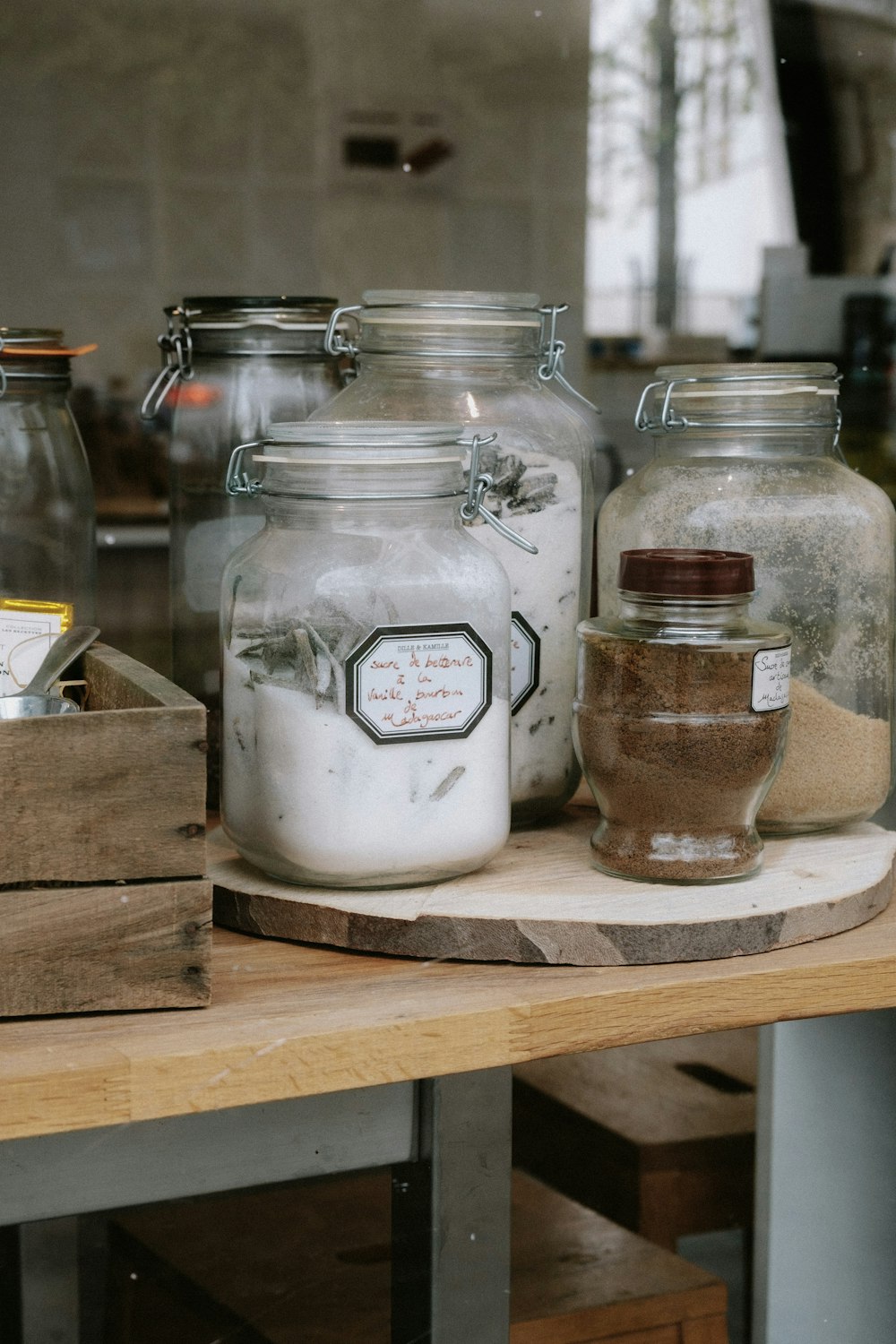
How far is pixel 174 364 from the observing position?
37.9 inches

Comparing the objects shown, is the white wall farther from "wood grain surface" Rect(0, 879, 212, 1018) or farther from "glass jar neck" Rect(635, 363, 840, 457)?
"wood grain surface" Rect(0, 879, 212, 1018)

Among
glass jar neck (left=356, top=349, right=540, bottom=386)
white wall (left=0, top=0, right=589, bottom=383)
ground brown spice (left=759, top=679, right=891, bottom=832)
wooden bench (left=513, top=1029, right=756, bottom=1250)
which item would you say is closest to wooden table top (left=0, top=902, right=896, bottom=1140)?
ground brown spice (left=759, top=679, right=891, bottom=832)

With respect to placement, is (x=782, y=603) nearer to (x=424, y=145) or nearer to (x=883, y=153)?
(x=883, y=153)

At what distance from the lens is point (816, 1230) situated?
107cm

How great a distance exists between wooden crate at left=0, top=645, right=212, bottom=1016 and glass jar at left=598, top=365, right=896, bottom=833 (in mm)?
362

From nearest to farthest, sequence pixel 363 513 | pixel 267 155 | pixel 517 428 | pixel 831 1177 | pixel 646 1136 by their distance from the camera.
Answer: pixel 363 513, pixel 517 428, pixel 831 1177, pixel 646 1136, pixel 267 155

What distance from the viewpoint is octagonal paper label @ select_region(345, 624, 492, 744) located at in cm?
72

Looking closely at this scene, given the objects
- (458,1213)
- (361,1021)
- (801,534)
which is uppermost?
(801,534)

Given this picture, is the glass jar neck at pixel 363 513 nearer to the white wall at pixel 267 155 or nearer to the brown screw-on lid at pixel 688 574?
the brown screw-on lid at pixel 688 574

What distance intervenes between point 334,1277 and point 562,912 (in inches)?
19.6

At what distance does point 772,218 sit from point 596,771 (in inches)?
68.0

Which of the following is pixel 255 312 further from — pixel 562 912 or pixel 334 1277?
pixel 334 1277

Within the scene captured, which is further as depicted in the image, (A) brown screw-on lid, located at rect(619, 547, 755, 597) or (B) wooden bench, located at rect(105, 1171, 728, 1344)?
(B) wooden bench, located at rect(105, 1171, 728, 1344)

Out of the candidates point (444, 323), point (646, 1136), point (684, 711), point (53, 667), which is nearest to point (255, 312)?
point (444, 323)
